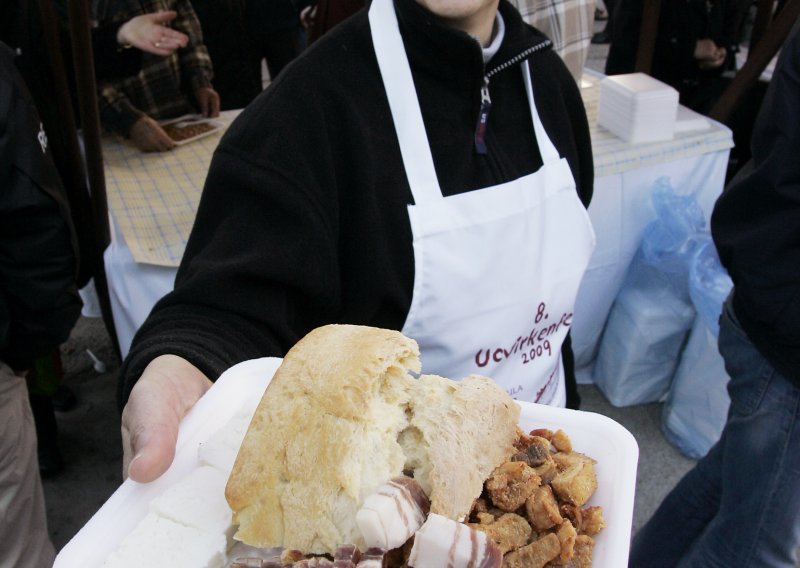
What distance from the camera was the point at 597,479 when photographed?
0.84 metres

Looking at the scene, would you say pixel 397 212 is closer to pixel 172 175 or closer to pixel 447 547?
pixel 447 547

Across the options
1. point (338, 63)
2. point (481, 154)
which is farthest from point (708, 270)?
point (338, 63)

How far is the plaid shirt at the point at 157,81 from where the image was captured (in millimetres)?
2635

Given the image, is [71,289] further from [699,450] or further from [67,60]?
[699,450]

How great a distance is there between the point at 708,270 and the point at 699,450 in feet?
2.40

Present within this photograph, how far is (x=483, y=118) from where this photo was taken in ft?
4.39

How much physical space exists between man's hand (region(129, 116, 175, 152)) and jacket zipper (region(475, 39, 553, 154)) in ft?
5.45

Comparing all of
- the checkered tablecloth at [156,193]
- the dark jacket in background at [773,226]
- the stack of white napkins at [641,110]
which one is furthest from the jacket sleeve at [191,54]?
Result: the dark jacket in background at [773,226]

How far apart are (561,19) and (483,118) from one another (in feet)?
5.79

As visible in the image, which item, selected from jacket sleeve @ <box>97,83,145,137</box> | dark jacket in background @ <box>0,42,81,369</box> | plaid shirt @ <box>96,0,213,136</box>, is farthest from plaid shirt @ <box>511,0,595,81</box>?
dark jacket in background @ <box>0,42,81,369</box>

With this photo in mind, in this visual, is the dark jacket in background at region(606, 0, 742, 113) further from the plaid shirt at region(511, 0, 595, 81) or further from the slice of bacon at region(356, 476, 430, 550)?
the slice of bacon at region(356, 476, 430, 550)

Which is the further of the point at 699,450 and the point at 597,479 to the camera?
the point at 699,450

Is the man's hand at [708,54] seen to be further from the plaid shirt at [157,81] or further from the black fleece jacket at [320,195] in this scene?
the black fleece jacket at [320,195]

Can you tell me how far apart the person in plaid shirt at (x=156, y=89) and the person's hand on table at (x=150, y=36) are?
8.9 inches
